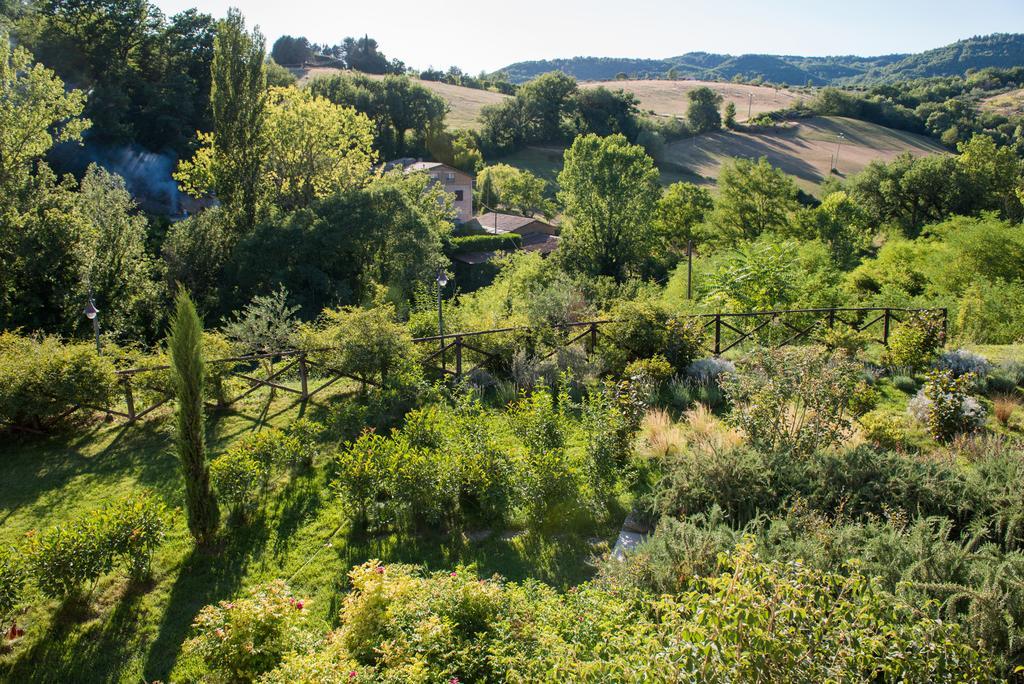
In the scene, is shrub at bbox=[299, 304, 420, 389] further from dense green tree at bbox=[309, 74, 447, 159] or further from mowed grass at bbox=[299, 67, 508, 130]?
mowed grass at bbox=[299, 67, 508, 130]

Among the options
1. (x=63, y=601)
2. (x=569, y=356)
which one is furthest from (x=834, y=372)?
(x=63, y=601)

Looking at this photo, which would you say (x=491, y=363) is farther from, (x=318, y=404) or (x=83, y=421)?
(x=83, y=421)

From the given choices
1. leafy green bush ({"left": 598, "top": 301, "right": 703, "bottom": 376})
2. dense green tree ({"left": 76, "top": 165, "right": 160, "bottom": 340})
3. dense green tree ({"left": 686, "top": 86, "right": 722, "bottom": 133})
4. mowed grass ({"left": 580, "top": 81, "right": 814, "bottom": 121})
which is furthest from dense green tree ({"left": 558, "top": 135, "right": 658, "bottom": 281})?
mowed grass ({"left": 580, "top": 81, "right": 814, "bottom": 121})

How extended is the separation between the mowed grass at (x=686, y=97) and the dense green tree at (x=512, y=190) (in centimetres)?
3647

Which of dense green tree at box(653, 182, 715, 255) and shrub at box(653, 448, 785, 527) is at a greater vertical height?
shrub at box(653, 448, 785, 527)

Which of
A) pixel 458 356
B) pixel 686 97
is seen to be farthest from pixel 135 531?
pixel 686 97

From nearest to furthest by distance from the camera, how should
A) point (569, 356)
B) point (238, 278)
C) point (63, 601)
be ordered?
point (63, 601) → point (569, 356) → point (238, 278)

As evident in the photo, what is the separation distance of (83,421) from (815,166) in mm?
71397

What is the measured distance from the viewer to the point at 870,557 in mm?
5066

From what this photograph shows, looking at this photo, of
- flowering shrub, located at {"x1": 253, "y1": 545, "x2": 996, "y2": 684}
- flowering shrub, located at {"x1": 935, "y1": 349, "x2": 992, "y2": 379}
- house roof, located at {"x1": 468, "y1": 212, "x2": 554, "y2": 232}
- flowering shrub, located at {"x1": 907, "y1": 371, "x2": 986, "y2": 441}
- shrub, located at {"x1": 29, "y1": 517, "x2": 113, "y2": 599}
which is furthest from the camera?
house roof, located at {"x1": 468, "y1": 212, "x2": 554, "y2": 232}

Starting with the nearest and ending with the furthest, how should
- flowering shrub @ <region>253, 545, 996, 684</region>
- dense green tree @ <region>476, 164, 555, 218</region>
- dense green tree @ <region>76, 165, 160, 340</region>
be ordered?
flowering shrub @ <region>253, 545, 996, 684</region> < dense green tree @ <region>76, 165, 160, 340</region> < dense green tree @ <region>476, 164, 555, 218</region>

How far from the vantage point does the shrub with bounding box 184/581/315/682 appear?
175 inches

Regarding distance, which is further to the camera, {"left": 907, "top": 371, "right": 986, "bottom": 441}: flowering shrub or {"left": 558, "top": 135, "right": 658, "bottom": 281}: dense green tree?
{"left": 558, "top": 135, "right": 658, "bottom": 281}: dense green tree

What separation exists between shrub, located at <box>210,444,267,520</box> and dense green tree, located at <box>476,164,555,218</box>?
165 feet
